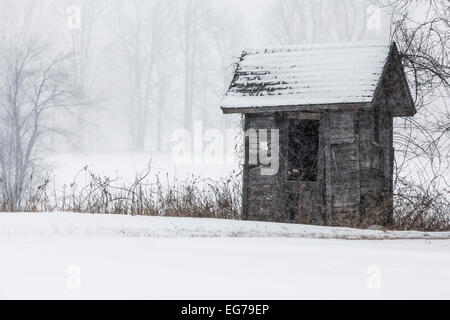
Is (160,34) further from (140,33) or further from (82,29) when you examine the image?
(82,29)

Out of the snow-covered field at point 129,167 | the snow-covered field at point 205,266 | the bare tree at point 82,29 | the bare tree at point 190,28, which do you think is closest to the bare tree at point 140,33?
the bare tree at point 190,28

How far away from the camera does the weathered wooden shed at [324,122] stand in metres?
13.9

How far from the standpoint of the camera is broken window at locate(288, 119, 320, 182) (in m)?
16.0

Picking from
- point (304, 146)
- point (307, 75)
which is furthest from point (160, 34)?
point (307, 75)

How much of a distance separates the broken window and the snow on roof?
1.56m

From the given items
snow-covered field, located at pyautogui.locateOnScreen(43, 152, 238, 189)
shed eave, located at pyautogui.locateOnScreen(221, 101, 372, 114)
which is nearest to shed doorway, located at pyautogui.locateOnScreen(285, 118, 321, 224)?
shed eave, located at pyautogui.locateOnScreen(221, 101, 372, 114)

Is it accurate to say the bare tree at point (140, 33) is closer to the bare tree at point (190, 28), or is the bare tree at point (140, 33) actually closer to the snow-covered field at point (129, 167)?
the bare tree at point (190, 28)

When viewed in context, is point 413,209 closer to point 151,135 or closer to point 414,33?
point 414,33

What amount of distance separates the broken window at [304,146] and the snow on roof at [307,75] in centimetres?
156

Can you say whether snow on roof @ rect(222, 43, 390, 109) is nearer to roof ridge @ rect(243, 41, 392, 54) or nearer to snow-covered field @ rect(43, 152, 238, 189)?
roof ridge @ rect(243, 41, 392, 54)

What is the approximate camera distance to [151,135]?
218ft

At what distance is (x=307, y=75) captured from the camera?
572 inches
